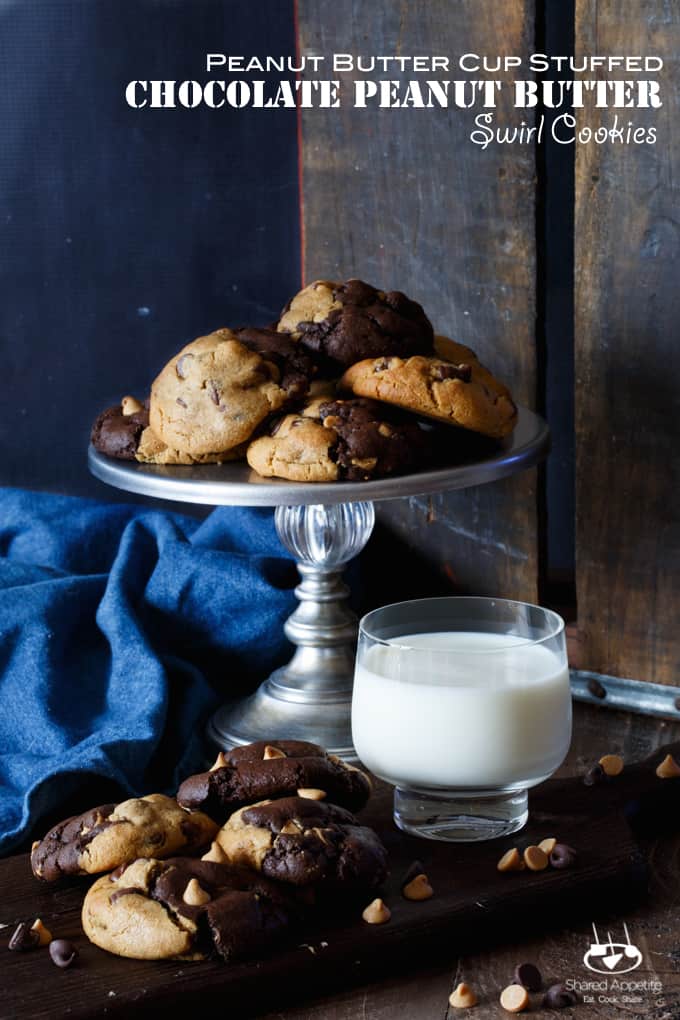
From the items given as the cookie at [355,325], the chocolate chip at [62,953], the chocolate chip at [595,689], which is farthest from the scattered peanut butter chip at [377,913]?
the chocolate chip at [595,689]

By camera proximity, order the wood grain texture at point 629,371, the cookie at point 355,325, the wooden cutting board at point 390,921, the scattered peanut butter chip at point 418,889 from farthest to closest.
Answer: the wood grain texture at point 629,371
the cookie at point 355,325
the scattered peanut butter chip at point 418,889
the wooden cutting board at point 390,921

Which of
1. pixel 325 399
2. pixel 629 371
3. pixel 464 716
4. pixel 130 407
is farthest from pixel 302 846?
pixel 629 371

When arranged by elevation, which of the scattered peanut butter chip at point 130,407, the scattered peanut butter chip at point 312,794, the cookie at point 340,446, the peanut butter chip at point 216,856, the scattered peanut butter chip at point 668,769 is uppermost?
the scattered peanut butter chip at point 130,407

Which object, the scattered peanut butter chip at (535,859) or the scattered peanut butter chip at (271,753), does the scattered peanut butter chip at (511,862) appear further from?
the scattered peanut butter chip at (271,753)

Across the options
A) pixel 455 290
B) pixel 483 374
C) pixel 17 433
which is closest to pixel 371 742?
pixel 483 374

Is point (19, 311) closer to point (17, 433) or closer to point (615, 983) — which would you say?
point (17, 433)

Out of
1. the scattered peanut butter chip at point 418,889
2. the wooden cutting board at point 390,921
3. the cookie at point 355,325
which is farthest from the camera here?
the cookie at point 355,325
